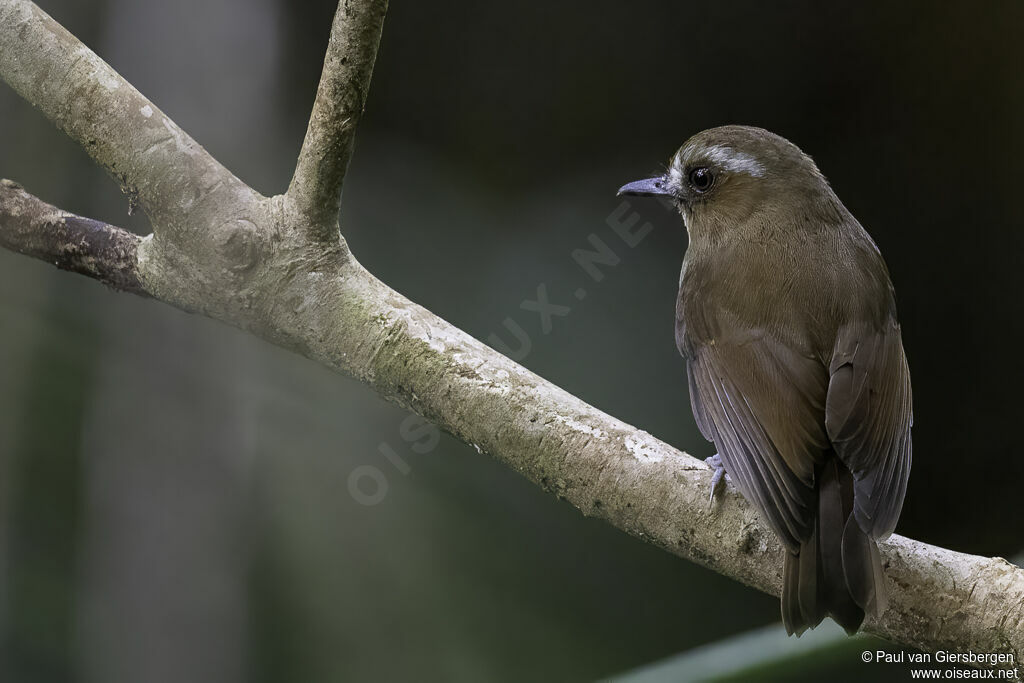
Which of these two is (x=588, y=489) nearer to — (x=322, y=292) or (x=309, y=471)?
(x=322, y=292)

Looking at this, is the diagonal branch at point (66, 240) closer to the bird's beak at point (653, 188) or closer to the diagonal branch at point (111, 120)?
the diagonal branch at point (111, 120)

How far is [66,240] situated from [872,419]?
4.65 feet

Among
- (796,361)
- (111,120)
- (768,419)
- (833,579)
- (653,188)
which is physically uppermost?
(653,188)

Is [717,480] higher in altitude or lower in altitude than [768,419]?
lower

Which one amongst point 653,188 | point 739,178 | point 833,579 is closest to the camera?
point 833,579

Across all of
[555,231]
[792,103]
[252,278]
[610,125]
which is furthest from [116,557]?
[792,103]

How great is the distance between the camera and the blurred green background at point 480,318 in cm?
223

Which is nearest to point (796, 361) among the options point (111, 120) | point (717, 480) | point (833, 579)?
point (717, 480)

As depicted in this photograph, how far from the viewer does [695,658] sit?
1689 mm

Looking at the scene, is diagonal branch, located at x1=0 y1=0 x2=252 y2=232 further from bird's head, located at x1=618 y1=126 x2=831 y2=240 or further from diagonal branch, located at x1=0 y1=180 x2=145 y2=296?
bird's head, located at x1=618 y1=126 x2=831 y2=240

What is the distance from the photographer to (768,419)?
1.53 metres

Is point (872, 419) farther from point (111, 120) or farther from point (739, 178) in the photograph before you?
point (111, 120)

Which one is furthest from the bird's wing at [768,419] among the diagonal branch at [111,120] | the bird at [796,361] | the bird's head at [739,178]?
the diagonal branch at [111,120]

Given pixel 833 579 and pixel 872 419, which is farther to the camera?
pixel 872 419
